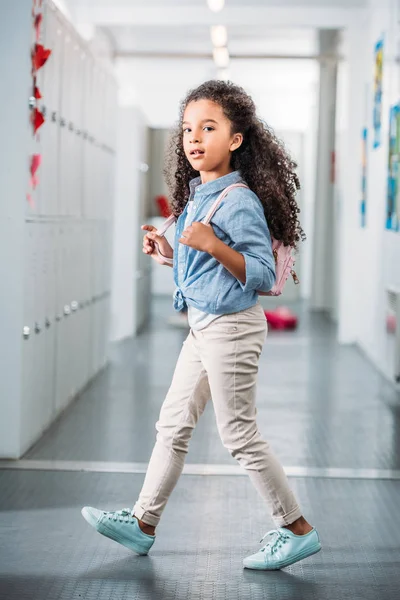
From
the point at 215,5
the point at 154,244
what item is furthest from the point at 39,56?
the point at 215,5

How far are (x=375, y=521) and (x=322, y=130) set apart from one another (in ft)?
34.6

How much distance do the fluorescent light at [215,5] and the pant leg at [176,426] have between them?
6.51 meters

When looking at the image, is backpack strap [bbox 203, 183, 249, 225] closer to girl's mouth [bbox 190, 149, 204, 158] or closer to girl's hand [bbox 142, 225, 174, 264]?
girl's mouth [bbox 190, 149, 204, 158]

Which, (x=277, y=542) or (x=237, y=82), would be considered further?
(x=237, y=82)

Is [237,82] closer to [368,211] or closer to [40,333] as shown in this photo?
[368,211]

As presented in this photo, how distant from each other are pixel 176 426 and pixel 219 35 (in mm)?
7508

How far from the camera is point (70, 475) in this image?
4.09 metres

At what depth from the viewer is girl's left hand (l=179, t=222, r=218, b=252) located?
2.67 metres

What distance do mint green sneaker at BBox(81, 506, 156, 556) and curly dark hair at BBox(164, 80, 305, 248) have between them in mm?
906

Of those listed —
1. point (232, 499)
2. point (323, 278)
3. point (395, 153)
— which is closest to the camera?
point (232, 499)

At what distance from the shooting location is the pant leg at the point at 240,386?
2.86 m

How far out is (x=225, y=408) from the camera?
2.87 metres

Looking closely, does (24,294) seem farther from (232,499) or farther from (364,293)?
(364,293)

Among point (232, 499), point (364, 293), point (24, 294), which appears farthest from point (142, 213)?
point (232, 499)
